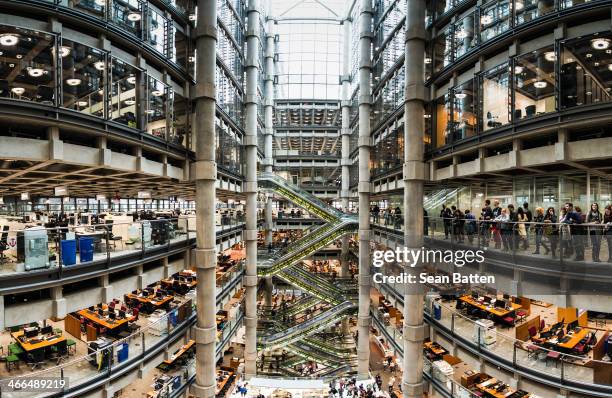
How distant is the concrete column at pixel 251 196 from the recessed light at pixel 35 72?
21.2m

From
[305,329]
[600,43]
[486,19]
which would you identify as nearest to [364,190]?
[305,329]

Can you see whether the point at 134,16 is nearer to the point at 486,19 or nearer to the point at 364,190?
the point at 486,19

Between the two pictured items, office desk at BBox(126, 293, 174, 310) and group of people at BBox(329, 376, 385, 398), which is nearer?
office desk at BBox(126, 293, 174, 310)

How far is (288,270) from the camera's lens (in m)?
34.8

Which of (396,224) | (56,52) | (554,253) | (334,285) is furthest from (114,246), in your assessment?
(334,285)

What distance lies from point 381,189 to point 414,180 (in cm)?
894

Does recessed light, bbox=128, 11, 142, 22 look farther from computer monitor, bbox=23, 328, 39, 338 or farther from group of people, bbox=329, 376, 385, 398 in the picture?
group of people, bbox=329, 376, 385, 398

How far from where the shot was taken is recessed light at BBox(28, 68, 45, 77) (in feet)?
30.6

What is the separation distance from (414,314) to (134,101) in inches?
653

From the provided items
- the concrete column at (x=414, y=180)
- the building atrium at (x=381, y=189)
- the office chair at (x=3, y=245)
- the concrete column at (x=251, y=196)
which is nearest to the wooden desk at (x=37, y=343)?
the building atrium at (x=381, y=189)

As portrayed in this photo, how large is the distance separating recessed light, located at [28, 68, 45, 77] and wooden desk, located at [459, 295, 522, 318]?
20.3m

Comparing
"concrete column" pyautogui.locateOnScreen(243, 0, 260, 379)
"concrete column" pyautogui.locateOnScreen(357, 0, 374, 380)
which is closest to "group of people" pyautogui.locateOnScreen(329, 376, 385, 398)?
"concrete column" pyautogui.locateOnScreen(357, 0, 374, 380)

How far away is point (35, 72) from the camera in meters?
9.45

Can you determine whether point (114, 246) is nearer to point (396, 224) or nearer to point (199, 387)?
point (199, 387)
